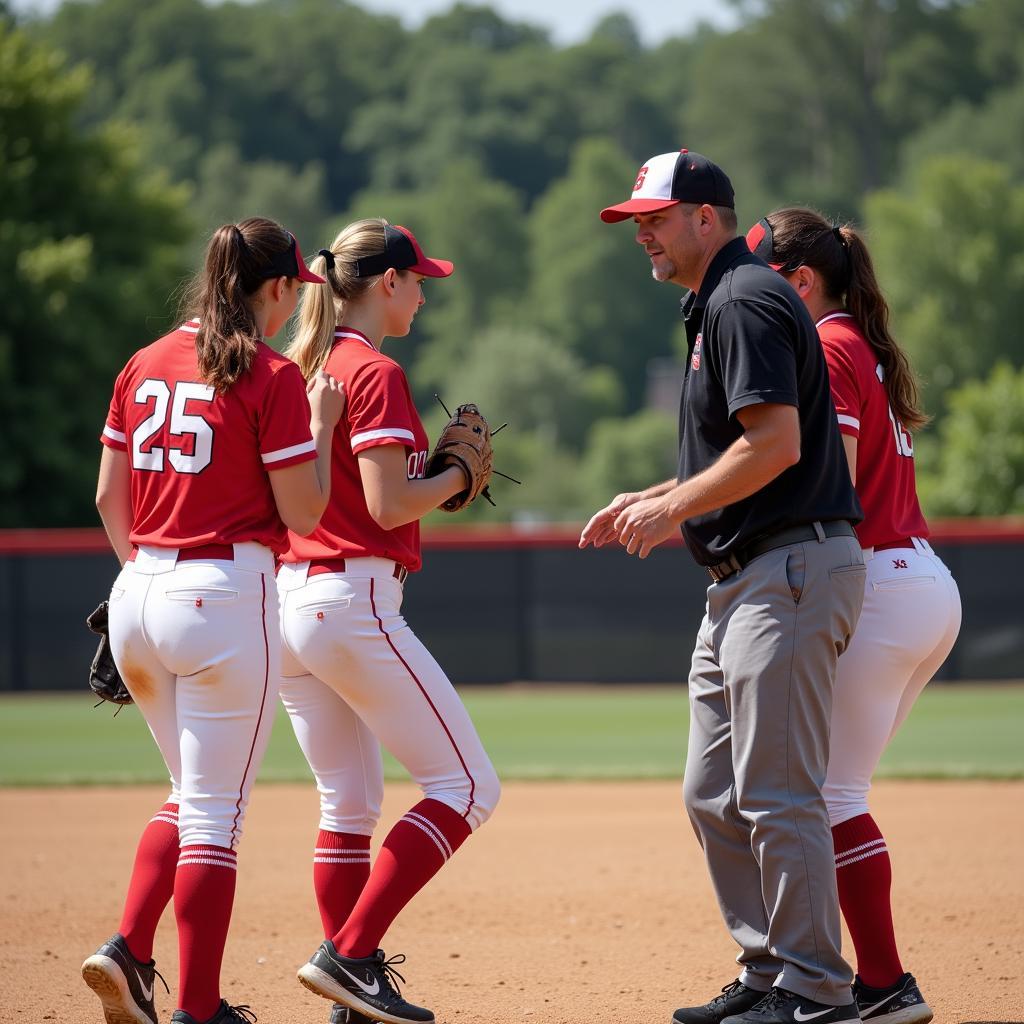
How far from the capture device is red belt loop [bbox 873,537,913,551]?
158 inches

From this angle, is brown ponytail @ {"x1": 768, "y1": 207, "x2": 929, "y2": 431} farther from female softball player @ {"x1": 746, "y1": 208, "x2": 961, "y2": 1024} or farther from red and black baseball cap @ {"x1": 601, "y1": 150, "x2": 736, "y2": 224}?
red and black baseball cap @ {"x1": 601, "y1": 150, "x2": 736, "y2": 224}

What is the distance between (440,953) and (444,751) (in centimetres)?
140

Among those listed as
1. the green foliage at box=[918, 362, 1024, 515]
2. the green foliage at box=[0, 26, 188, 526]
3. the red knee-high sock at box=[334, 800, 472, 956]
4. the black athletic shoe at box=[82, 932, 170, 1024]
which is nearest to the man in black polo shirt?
the red knee-high sock at box=[334, 800, 472, 956]

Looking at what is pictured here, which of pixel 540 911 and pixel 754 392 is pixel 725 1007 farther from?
pixel 540 911

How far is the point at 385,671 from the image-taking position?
3842mm

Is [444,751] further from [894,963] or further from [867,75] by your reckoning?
[867,75]

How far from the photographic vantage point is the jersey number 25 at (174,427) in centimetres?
366

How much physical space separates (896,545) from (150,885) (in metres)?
2.13

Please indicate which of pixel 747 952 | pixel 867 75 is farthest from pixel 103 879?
pixel 867 75

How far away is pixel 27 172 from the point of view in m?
26.0

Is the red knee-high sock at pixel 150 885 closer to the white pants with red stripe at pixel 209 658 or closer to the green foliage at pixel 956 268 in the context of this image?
the white pants with red stripe at pixel 209 658

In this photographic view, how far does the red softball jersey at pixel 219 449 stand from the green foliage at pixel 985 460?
25505 mm

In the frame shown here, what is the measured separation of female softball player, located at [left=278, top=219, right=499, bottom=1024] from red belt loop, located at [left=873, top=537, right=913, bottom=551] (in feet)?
3.66

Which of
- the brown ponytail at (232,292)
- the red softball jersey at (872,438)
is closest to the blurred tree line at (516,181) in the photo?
the brown ponytail at (232,292)
